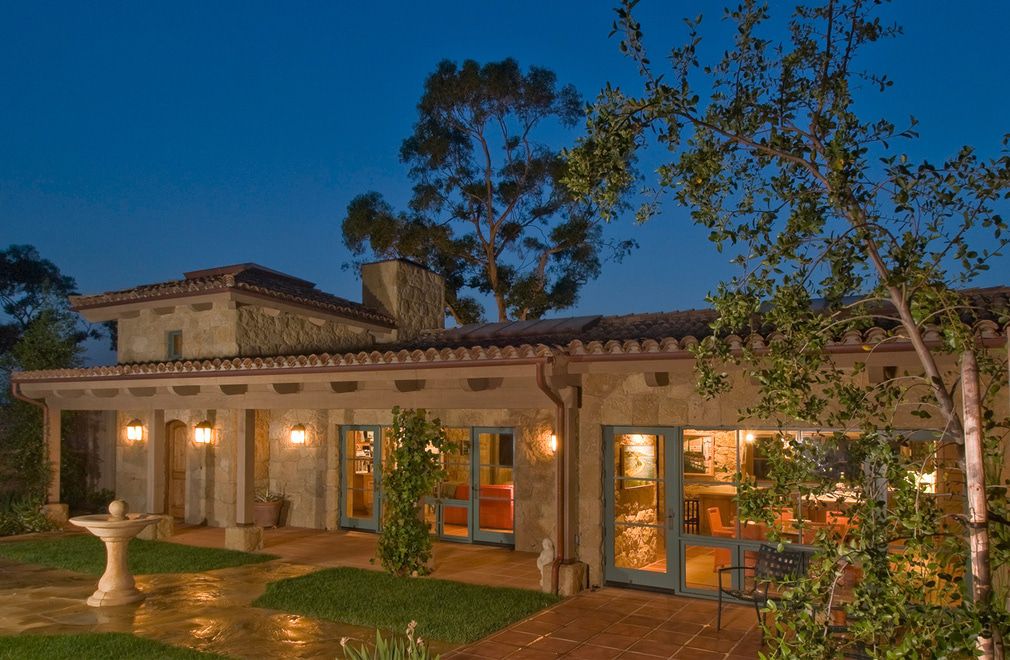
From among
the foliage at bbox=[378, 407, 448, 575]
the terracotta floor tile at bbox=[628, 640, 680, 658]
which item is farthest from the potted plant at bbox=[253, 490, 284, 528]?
the terracotta floor tile at bbox=[628, 640, 680, 658]

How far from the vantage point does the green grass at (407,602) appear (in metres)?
7.36

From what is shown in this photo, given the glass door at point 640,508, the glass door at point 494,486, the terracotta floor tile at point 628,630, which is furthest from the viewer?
the glass door at point 494,486

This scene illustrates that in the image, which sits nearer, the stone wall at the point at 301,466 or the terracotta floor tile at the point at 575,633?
the terracotta floor tile at the point at 575,633

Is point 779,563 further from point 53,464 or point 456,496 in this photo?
point 53,464

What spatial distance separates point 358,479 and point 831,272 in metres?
11.4

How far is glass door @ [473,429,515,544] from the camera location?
38.9ft

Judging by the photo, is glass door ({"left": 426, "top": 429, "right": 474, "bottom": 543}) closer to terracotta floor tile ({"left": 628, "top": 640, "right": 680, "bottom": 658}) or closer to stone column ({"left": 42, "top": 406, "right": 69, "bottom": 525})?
terracotta floor tile ({"left": 628, "top": 640, "right": 680, "bottom": 658})

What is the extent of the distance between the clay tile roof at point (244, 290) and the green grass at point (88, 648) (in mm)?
6123

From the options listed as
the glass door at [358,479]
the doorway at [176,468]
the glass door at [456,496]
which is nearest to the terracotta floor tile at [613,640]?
the glass door at [456,496]

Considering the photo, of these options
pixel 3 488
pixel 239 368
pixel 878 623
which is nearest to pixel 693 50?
pixel 878 623

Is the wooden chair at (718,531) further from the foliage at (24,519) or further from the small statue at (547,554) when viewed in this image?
the foliage at (24,519)

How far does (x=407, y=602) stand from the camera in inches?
324

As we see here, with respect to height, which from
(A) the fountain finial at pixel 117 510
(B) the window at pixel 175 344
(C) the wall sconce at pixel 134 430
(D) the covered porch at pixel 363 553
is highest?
(B) the window at pixel 175 344

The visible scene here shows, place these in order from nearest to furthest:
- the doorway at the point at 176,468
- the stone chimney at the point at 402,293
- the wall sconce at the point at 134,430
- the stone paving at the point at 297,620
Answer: the stone paving at the point at 297,620
the wall sconce at the point at 134,430
the doorway at the point at 176,468
the stone chimney at the point at 402,293
